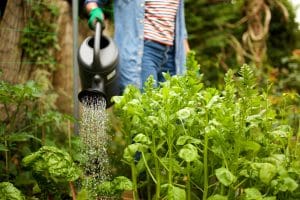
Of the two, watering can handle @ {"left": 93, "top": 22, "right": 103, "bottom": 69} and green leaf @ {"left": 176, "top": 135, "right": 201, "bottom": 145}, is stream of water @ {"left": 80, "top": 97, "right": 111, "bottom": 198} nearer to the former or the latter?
watering can handle @ {"left": 93, "top": 22, "right": 103, "bottom": 69}

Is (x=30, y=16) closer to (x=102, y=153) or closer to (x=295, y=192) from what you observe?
(x=102, y=153)

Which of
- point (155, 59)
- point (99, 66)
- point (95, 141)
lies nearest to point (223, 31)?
point (155, 59)

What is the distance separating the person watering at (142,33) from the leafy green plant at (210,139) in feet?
2.55

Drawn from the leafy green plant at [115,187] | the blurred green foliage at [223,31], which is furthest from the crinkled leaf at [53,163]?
the blurred green foliage at [223,31]

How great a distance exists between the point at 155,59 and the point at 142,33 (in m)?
0.17

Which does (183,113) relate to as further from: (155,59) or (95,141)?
(155,59)

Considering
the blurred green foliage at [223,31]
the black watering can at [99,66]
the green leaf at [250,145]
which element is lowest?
the green leaf at [250,145]

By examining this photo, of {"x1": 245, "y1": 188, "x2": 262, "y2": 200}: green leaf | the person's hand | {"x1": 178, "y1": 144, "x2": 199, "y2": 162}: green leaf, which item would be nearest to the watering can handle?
the person's hand

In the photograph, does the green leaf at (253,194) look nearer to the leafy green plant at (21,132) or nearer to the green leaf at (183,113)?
the green leaf at (183,113)

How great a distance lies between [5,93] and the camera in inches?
80.0

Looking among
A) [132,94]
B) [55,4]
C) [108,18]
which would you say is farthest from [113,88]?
[108,18]

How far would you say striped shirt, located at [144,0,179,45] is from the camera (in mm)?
2545

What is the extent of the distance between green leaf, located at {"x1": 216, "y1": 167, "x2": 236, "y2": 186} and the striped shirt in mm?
1217

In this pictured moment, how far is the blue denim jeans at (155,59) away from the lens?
257cm
